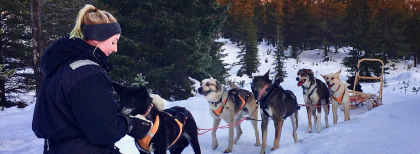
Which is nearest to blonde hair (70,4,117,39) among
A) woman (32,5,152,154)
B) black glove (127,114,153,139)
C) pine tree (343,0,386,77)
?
woman (32,5,152,154)

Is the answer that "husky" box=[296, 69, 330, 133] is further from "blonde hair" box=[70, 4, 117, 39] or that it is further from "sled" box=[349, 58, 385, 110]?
"blonde hair" box=[70, 4, 117, 39]

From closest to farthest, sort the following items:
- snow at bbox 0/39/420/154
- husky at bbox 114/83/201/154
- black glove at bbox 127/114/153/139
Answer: black glove at bbox 127/114/153/139 → husky at bbox 114/83/201/154 → snow at bbox 0/39/420/154

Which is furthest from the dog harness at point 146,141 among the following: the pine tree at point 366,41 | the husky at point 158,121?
the pine tree at point 366,41

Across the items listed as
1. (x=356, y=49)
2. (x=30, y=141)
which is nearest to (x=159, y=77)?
(x=30, y=141)

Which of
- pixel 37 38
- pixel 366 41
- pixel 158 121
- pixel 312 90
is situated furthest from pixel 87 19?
pixel 366 41

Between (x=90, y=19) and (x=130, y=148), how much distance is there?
11.7 ft

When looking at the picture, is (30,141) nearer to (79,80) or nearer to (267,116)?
(267,116)

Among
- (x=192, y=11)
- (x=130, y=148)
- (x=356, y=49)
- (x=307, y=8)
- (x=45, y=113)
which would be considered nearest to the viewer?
(x=45, y=113)

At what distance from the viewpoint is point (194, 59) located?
10.6 metres

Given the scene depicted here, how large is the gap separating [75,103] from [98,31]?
0.48m

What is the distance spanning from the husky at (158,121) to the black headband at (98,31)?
3.78 feet

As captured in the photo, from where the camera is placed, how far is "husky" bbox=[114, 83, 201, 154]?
2918 millimetres

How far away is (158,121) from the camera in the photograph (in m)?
3.25

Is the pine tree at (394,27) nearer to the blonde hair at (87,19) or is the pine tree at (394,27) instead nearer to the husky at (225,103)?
the husky at (225,103)
